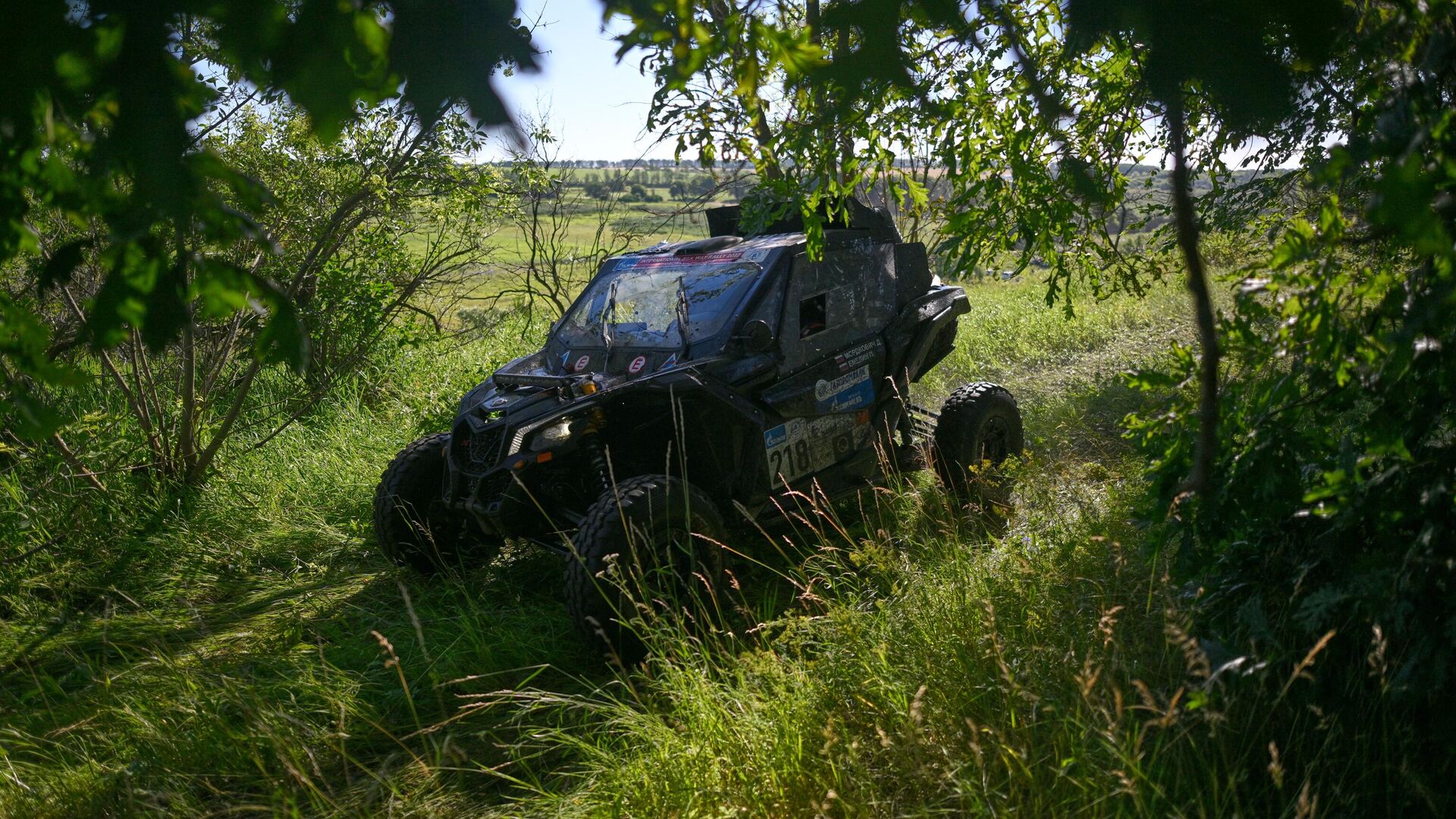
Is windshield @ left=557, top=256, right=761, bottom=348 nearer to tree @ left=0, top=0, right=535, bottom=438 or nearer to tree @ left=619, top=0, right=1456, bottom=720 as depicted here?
tree @ left=619, top=0, right=1456, bottom=720

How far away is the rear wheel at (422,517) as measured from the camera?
190 inches

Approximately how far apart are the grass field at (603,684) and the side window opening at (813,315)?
2.86 feet

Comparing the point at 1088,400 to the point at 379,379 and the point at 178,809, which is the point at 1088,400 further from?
the point at 178,809

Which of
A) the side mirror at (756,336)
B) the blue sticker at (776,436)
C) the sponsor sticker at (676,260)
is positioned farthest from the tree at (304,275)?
the blue sticker at (776,436)

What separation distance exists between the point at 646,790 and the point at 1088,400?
20.5 feet

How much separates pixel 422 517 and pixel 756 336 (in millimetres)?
1892

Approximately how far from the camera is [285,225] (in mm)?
7117

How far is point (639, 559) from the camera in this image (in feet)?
12.7

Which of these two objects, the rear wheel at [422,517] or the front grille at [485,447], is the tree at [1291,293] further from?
the rear wheel at [422,517]

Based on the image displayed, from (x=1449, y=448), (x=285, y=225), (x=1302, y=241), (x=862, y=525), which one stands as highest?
(x=285, y=225)

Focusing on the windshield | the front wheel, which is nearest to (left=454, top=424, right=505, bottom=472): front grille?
the windshield

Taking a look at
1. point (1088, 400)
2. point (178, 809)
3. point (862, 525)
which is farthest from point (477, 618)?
point (1088, 400)

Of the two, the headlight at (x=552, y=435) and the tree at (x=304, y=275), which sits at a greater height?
the tree at (x=304, y=275)

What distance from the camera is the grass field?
2586mm
